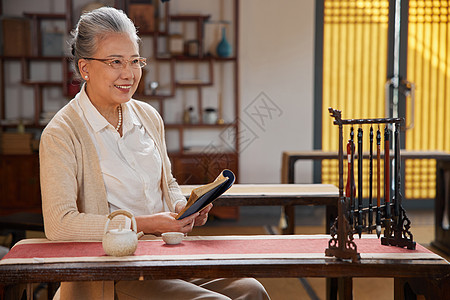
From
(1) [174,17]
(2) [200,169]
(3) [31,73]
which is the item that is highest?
(1) [174,17]

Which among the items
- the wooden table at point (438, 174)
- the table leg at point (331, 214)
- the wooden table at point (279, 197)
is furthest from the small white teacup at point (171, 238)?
the wooden table at point (438, 174)

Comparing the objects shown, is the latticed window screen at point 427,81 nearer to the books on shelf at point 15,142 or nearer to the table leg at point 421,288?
the books on shelf at point 15,142

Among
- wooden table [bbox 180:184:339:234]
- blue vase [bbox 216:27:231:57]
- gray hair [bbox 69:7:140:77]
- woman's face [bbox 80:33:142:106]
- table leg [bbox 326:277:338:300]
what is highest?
blue vase [bbox 216:27:231:57]

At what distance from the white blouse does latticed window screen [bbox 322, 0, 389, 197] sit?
444 centimetres

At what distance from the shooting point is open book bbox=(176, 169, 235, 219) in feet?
6.37

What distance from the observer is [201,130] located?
21.1 feet

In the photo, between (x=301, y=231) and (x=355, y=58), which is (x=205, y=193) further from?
(x=355, y=58)

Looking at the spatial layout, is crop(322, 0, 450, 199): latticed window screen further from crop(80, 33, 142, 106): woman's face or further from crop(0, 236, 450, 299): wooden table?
crop(0, 236, 450, 299): wooden table

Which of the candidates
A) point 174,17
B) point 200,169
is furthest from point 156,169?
point 174,17

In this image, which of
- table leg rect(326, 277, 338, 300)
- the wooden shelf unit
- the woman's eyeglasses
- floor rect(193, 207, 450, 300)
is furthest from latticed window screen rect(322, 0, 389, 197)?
the woman's eyeglasses

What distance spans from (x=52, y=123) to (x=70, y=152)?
14cm

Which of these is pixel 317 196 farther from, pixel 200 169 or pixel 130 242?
pixel 200 169

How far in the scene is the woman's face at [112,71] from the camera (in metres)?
2.21

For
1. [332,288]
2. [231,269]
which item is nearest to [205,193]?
[231,269]
